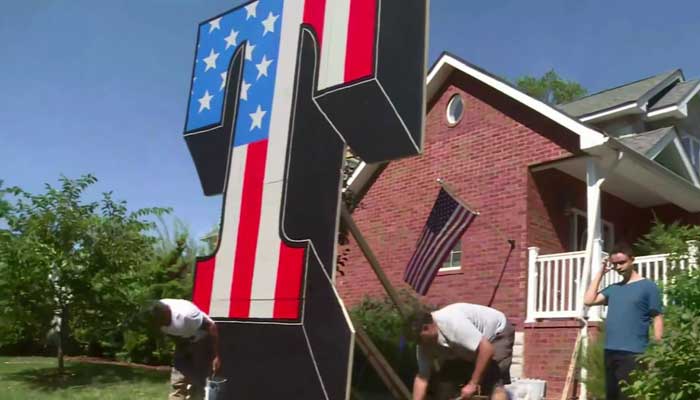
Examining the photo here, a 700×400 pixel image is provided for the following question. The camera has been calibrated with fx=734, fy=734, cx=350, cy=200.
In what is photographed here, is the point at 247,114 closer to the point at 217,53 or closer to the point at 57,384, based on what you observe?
the point at 217,53

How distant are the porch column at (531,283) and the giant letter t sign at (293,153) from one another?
5741mm

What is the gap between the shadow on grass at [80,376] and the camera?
11.1 metres

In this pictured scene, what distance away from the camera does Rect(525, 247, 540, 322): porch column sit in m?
11.3

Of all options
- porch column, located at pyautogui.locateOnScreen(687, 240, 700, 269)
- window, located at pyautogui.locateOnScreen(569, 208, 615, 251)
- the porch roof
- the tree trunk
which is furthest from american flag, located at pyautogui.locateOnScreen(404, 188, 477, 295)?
the tree trunk

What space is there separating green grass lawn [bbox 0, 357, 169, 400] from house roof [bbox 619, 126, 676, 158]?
894 centimetres

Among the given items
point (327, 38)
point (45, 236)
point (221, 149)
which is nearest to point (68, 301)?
point (45, 236)

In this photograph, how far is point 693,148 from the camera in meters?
16.5

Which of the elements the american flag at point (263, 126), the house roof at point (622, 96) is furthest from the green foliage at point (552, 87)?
the american flag at point (263, 126)

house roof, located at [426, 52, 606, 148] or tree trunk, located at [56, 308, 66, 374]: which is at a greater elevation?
house roof, located at [426, 52, 606, 148]

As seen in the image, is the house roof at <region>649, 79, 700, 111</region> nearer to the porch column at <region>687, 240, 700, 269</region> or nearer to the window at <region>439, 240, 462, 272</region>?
the window at <region>439, 240, 462, 272</region>

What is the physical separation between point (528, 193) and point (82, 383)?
761 centimetres

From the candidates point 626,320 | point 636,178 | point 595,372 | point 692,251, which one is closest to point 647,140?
point 636,178

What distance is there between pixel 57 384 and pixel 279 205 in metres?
6.17

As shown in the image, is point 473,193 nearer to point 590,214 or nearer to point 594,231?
point 590,214
